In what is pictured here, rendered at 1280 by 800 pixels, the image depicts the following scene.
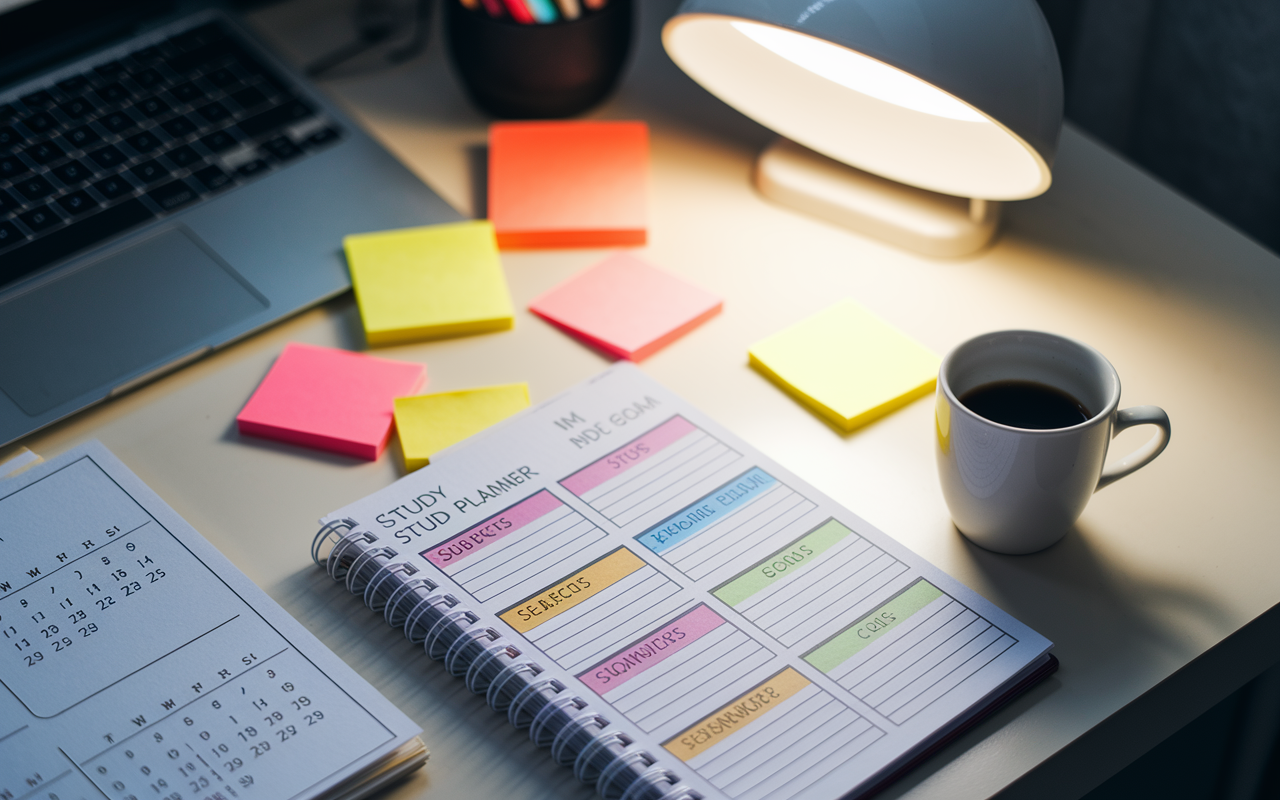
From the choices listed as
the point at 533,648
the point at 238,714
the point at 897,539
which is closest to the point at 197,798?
the point at 238,714

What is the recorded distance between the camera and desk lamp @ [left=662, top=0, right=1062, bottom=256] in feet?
2.10

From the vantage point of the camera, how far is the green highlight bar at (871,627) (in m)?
0.57

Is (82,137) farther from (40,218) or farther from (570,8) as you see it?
(570,8)

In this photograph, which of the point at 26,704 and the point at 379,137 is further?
the point at 379,137

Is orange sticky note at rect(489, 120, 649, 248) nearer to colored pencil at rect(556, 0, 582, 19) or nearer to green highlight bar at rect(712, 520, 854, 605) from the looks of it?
colored pencil at rect(556, 0, 582, 19)

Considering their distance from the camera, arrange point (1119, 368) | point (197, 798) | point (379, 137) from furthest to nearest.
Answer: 1. point (379, 137)
2. point (1119, 368)
3. point (197, 798)

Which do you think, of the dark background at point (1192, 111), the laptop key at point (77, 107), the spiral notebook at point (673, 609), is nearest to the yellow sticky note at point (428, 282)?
the spiral notebook at point (673, 609)

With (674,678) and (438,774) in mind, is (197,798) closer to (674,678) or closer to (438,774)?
(438,774)

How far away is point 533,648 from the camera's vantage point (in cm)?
58

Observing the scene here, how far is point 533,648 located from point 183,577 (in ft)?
0.64

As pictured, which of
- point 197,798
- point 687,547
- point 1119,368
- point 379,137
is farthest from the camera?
point 379,137

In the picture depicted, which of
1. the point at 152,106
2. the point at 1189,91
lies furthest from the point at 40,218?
the point at 1189,91

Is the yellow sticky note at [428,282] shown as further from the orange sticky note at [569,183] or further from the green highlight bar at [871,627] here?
the green highlight bar at [871,627]

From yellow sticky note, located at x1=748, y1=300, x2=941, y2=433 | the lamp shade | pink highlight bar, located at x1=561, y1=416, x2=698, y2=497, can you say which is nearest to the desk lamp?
the lamp shade
